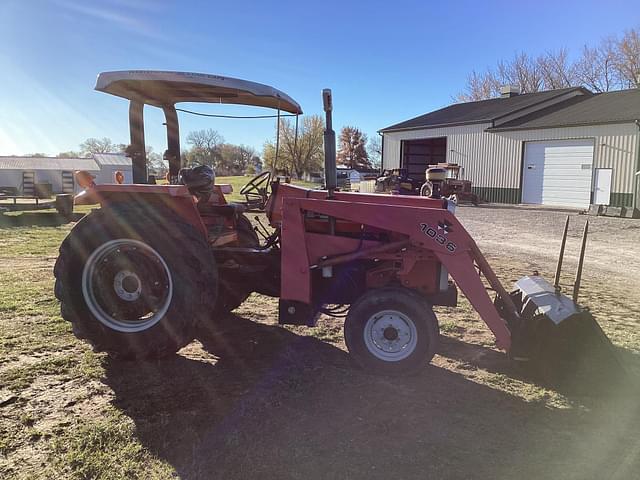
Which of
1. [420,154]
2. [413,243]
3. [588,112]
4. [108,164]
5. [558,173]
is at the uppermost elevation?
[588,112]

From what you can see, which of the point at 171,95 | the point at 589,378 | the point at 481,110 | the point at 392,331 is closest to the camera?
the point at 589,378

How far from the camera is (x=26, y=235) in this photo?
422 inches

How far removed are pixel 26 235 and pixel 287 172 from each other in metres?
8.69

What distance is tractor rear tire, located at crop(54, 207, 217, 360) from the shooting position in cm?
348

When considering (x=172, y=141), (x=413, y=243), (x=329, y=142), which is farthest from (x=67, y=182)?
(x=413, y=243)

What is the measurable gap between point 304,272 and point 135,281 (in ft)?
4.04

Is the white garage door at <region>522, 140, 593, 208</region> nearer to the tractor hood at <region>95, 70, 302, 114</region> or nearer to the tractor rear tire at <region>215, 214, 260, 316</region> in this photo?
the tractor rear tire at <region>215, 214, 260, 316</region>

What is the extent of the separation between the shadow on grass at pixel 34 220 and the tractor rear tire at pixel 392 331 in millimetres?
11761

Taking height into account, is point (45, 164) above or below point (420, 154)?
below

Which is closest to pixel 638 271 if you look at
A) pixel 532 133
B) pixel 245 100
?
pixel 245 100

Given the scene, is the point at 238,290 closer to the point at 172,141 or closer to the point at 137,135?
the point at 172,141

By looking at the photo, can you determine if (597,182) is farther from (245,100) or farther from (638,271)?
(245,100)

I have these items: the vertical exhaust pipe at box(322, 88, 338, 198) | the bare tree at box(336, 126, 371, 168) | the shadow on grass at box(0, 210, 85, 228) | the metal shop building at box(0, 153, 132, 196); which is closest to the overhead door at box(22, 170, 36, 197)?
the metal shop building at box(0, 153, 132, 196)

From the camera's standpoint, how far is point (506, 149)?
23.0m
